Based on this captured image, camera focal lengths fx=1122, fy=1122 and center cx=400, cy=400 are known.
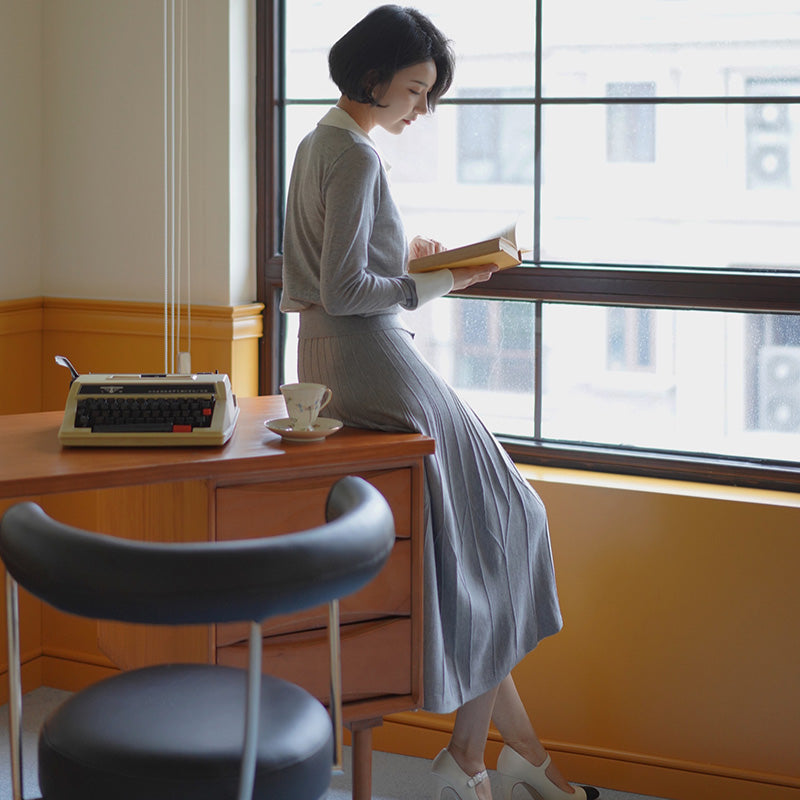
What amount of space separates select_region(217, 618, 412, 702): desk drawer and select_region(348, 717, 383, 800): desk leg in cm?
7

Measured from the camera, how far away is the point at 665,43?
2.68m

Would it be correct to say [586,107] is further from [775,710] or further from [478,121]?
[775,710]

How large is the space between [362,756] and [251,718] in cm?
97

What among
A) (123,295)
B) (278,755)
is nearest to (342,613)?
(278,755)

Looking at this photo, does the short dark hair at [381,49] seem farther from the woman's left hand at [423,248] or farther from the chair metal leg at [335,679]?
the chair metal leg at [335,679]

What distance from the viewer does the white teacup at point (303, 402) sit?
2025mm

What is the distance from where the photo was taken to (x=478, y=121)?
9.45 feet

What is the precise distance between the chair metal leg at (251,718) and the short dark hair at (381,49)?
131 cm

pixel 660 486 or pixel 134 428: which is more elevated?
pixel 134 428

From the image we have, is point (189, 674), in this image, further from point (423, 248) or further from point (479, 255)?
point (423, 248)

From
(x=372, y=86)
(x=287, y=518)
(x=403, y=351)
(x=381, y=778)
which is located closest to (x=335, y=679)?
(x=287, y=518)

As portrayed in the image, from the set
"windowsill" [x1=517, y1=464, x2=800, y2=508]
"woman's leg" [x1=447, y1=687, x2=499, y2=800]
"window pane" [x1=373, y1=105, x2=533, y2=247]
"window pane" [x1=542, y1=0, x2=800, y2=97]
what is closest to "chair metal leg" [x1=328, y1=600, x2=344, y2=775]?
"woman's leg" [x1=447, y1=687, x2=499, y2=800]

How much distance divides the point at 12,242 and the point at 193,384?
134 centimetres

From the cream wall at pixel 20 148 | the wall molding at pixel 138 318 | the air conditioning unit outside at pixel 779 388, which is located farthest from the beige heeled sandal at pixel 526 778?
the cream wall at pixel 20 148
